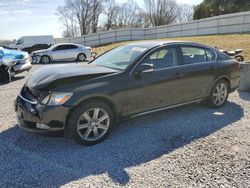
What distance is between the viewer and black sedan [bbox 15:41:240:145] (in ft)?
12.0

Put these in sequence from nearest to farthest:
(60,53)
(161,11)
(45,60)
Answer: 1. (45,60)
2. (60,53)
3. (161,11)

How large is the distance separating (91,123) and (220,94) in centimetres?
317

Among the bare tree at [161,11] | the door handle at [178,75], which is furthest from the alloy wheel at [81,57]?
the bare tree at [161,11]

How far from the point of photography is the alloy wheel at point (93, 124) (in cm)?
384

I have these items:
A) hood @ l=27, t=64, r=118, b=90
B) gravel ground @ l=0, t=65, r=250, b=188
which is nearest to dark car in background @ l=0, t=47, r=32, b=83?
gravel ground @ l=0, t=65, r=250, b=188

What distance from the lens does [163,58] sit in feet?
15.4

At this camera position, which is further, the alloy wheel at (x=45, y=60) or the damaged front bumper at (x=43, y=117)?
the alloy wheel at (x=45, y=60)

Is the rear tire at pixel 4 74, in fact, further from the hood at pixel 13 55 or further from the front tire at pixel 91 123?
the front tire at pixel 91 123

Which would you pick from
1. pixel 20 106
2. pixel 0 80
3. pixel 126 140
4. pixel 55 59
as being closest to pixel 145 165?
pixel 126 140

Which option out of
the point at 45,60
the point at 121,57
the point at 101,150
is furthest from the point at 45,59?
the point at 101,150

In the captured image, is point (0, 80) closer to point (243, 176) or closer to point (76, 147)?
point (76, 147)

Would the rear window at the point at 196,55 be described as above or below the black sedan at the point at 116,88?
above

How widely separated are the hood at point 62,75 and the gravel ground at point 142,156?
0.95 metres

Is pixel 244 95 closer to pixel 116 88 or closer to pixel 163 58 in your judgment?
pixel 163 58
